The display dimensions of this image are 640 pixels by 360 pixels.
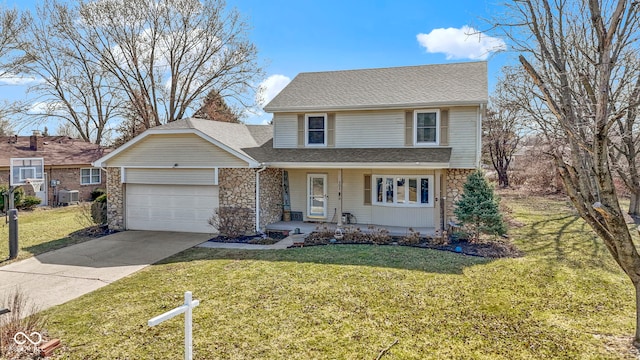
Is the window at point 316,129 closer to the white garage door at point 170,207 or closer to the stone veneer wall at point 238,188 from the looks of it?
the stone veneer wall at point 238,188

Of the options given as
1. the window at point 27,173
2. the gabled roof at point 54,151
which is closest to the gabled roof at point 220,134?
the window at point 27,173

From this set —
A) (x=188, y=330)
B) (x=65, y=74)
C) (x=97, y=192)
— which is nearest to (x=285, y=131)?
(x=188, y=330)

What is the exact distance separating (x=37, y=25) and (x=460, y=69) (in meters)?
26.0

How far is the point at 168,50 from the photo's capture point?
83.0ft

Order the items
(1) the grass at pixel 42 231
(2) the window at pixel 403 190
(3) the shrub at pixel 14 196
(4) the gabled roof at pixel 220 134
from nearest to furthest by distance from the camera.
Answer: (1) the grass at pixel 42 231 < (4) the gabled roof at pixel 220 134 < (2) the window at pixel 403 190 < (3) the shrub at pixel 14 196

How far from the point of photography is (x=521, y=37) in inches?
306

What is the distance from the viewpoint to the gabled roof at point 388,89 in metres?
13.8

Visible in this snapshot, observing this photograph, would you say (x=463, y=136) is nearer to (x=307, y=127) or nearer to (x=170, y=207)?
(x=307, y=127)

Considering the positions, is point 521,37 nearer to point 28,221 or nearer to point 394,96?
point 394,96

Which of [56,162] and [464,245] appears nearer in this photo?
[464,245]

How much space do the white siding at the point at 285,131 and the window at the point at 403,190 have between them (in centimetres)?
381

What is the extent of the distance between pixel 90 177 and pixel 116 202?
13.7 m

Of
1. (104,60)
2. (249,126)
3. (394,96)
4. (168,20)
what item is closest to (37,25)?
(104,60)

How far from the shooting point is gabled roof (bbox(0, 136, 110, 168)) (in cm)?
2300
